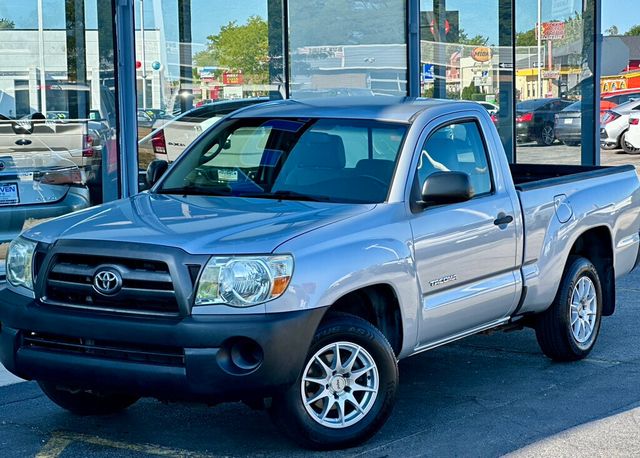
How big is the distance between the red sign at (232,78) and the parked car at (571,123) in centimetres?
597

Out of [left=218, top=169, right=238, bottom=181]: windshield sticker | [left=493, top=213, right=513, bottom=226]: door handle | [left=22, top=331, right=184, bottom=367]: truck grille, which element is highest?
[left=218, top=169, right=238, bottom=181]: windshield sticker

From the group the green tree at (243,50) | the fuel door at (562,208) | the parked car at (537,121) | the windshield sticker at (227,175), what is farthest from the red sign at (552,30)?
the windshield sticker at (227,175)

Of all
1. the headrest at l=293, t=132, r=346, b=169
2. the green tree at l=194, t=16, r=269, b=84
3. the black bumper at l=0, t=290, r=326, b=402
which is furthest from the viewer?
the green tree at l=194, t=16, r=269, b=84

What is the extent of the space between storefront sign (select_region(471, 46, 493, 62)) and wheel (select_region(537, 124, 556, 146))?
148 cm

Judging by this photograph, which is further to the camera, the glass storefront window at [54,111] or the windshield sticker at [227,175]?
the glass storefront window at [54,111]

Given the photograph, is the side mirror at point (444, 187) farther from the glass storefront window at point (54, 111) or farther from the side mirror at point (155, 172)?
the glass storefront window at point (54, 111)

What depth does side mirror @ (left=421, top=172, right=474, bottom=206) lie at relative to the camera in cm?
625

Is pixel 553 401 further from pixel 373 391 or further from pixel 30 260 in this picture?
pixel 30 260

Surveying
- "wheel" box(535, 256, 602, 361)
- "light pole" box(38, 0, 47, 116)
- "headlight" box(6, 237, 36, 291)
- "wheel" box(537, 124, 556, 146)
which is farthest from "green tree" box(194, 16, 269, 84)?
"headlight" box(6, 237, 36, 291)

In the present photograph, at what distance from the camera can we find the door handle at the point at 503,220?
6.83 meters

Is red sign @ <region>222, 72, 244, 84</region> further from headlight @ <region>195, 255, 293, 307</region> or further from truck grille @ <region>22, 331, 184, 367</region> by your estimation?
headlight @ <region>195, 255, 293, 307</region>

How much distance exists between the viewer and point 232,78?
13.1 metres

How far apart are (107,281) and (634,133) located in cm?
2509

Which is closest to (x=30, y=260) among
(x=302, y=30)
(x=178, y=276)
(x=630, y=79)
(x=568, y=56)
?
(x=178, y=276)
